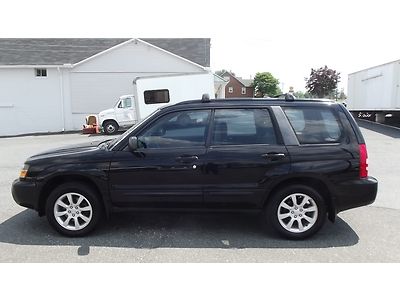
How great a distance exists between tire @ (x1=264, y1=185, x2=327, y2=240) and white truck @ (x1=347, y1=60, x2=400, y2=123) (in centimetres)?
1644

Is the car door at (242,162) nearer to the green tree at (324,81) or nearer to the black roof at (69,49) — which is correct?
the black roof at (69,49)

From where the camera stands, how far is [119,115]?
18328 mm

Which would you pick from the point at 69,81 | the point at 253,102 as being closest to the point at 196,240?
the point at 253,102

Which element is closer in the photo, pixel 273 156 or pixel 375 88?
pixel 273 156

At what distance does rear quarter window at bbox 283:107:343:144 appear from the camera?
436 centimetres

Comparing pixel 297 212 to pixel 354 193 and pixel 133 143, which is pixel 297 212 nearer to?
pixel 354 193

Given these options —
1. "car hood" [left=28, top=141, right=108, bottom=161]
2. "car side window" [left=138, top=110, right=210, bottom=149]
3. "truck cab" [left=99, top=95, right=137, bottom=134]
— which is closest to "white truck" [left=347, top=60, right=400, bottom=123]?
"truck cab" [left=99, top=95, right=137, bottom=134]

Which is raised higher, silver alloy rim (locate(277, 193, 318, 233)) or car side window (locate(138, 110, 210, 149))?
car side window (locate(138, 110, 210, 149))

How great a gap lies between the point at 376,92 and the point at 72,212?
20890 millimetres

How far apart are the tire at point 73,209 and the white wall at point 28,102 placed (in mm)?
18521

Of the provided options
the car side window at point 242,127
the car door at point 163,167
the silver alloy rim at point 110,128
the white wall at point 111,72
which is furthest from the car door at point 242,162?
the white wall at point 111,72

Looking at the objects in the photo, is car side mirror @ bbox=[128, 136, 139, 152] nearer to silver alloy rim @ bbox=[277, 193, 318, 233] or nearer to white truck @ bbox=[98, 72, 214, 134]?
silver alloy rim @ bbox=[277, 193, 318, 233]

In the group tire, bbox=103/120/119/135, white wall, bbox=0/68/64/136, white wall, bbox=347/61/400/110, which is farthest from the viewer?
white wall, bbox=0/68/64/136

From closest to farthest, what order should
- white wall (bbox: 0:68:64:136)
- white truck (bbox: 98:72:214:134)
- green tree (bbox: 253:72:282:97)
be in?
white truck (bbox: 98:72:214:134) → white wall (bbox: 0:68:64:136) → green tree (bbox: 253:72:282:97)
